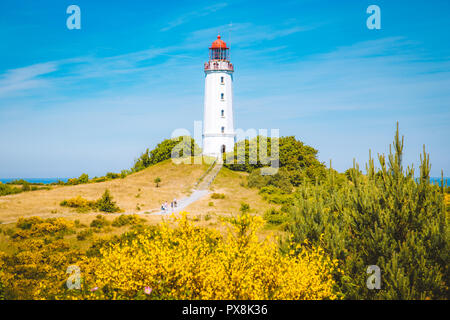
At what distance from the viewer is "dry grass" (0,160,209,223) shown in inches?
1236

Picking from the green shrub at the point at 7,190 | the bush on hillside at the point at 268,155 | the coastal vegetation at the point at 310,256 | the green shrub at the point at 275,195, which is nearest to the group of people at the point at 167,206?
the green shrub at the point at 275,195

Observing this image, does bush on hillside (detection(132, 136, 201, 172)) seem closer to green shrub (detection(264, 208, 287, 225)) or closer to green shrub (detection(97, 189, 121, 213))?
green shrub (detection(97, 189, 121, 213))

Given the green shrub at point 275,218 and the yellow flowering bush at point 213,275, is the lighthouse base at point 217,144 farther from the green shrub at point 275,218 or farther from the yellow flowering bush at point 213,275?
the yellow flowering bush at point 213,275

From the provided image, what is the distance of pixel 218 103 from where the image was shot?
184 ft

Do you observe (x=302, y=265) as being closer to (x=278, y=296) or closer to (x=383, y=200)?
(x=278, y=296)

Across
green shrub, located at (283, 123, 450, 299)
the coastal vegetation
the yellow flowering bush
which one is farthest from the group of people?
the yellow flowering bush

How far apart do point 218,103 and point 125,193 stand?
2271 centimetres

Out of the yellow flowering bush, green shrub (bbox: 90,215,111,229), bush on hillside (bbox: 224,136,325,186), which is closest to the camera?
the yellow flowering bush

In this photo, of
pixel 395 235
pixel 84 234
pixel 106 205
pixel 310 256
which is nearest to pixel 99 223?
pixel 84 234

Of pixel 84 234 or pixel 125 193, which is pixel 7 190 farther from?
pixel 84 234

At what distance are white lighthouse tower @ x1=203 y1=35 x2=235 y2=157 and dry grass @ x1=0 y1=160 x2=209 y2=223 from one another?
5.20 metres

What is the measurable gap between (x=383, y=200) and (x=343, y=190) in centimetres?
266

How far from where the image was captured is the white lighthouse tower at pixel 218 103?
183 ft
